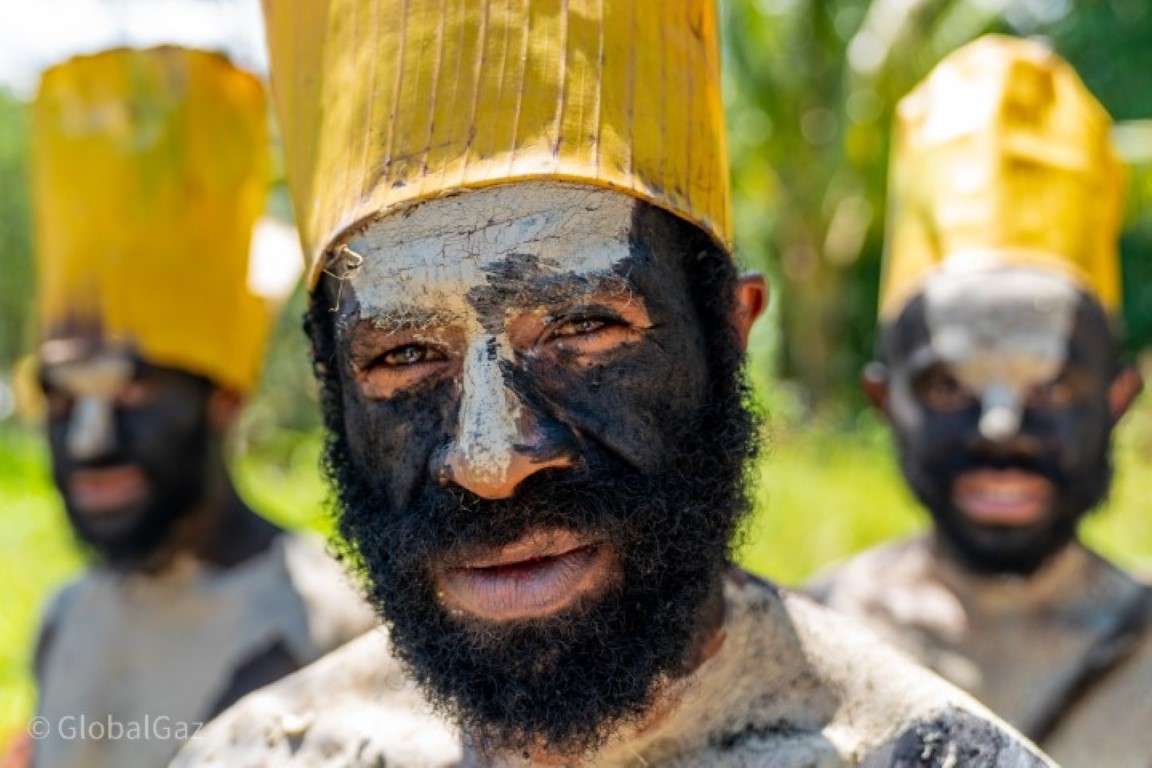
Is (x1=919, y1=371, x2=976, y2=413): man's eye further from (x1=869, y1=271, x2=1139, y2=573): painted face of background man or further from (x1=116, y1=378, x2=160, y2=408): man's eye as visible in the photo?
(x1=116, y1=378, x2=160, y2=408): man's eye

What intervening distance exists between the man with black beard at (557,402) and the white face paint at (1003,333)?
1.70m

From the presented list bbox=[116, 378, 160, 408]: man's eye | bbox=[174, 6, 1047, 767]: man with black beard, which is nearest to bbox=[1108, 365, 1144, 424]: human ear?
bbox=[174, 6, 1047, 767]: man with black beard

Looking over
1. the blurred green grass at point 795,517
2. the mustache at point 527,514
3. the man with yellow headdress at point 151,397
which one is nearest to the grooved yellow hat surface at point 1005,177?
the blurred green grass at point 795,517

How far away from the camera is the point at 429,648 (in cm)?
239

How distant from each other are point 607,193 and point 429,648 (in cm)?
78

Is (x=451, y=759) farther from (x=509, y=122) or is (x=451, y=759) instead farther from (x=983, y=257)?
(x=983, y=257)

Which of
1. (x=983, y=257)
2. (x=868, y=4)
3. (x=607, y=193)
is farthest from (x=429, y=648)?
(x=868, y=4)

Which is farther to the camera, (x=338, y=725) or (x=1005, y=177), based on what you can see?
(x=1005, y=177)

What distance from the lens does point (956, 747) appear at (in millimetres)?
2311

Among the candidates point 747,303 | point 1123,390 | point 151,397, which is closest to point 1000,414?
point 1123,390

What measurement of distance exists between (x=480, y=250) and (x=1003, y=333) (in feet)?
7.33

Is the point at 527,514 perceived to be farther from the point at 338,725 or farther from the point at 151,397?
the point at 151,397

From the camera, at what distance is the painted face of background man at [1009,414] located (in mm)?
4055

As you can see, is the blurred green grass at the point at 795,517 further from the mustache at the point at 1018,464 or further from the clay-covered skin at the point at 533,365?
the clay-covered skin at the point at 533,365
